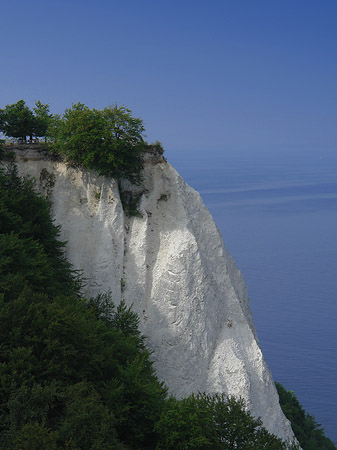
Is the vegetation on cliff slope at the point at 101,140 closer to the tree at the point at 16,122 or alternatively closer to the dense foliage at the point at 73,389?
the tree at the point at 16,122

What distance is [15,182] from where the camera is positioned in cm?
3728

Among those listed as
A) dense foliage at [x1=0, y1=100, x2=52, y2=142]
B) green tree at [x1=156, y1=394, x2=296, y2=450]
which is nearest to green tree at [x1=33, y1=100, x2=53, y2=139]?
dense foliage at [x1=0, y1=100, x2=52, y2=142]

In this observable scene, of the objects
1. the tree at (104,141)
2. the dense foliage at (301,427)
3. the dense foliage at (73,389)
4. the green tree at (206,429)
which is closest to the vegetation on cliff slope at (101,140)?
the tree at (104,141)

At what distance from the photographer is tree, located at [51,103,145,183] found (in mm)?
37750

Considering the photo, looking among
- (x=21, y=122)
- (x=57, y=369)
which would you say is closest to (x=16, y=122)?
(x=21, y=122)

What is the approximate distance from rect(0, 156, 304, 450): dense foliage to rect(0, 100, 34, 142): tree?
1376 centimetres

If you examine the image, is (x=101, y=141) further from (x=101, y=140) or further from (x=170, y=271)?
(x=170, y=271)

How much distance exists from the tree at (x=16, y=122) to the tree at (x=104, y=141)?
207 inches

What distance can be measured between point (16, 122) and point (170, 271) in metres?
18.6

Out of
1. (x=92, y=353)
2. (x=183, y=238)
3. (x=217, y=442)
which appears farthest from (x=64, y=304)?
(x=183, y=238)

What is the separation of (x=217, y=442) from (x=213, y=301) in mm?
12936

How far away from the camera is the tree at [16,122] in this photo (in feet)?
143

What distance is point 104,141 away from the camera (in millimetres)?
37812

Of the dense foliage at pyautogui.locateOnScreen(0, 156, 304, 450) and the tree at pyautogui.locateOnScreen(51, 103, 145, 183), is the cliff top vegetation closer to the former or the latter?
the tree at pyautogui.locateOnScreen(51, 103, 145, 183)
